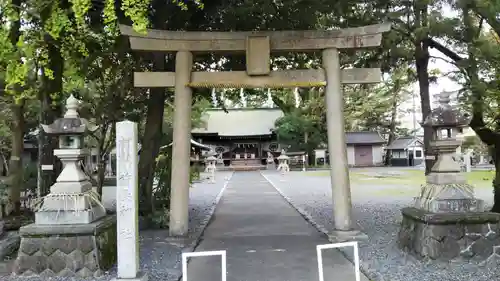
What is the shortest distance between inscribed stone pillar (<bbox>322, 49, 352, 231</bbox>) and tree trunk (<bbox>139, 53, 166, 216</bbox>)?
4.38m

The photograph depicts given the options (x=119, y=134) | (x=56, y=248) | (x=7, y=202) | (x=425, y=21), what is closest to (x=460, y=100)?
(x=425, y=21)

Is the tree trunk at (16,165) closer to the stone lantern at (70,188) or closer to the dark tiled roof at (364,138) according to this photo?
the stone lantern at (70,188)

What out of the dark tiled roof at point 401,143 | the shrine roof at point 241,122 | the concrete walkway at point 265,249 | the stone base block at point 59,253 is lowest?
the concrete walkway at point 265,249

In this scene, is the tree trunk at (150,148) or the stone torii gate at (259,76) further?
the tree trunk at (150,148)

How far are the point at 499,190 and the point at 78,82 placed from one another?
9.96m

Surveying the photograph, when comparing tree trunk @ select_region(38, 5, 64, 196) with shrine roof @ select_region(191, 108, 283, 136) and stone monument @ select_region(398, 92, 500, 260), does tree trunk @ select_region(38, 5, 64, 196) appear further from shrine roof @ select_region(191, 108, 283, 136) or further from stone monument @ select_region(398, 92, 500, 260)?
shrine roof @ select_region(191, 108, 283, 136)

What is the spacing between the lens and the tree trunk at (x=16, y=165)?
9891 mm

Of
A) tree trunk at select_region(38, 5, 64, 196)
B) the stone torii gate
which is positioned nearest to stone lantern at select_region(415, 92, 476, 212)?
the stone torii gate

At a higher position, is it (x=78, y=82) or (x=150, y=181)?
(x=78, y=82)

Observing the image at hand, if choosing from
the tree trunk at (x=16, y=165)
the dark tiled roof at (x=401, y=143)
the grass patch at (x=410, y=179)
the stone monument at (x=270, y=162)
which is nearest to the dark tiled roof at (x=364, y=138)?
the dark tiled roof at (x=401, y=143)

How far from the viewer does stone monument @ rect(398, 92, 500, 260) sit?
6.45 meters

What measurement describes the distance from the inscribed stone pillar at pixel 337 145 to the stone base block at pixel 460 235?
2039mm

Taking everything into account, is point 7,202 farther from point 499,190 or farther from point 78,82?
point 499,190

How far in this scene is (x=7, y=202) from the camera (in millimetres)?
9766
